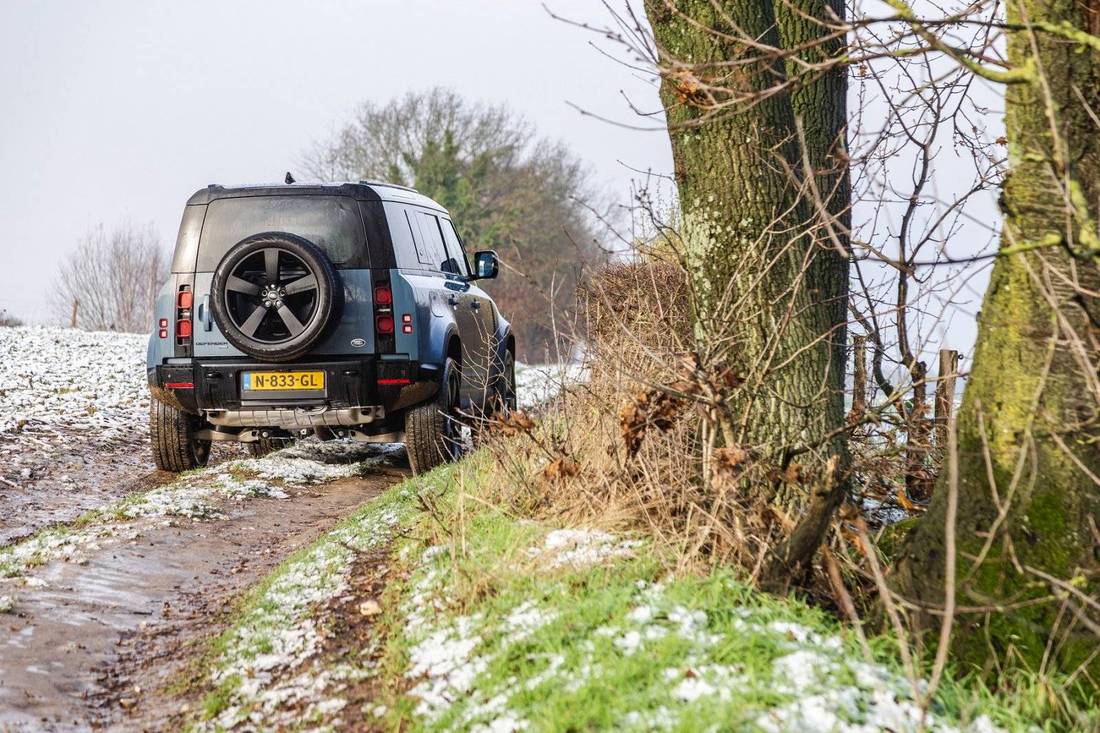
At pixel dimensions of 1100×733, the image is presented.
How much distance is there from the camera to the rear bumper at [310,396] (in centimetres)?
959

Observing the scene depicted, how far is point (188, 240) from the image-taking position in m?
9.77

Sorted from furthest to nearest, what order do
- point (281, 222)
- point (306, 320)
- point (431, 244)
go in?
point (431, 244), point (281, 222), point (306, 320)

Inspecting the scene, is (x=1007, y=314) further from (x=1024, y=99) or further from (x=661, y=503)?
(x=661, y=503)

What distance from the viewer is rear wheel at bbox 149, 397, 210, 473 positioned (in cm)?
1039

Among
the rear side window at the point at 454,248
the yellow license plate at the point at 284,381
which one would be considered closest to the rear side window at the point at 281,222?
the yellow license plate at the point at 284,381

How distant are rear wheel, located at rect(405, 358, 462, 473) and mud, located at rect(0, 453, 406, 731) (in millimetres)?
1269

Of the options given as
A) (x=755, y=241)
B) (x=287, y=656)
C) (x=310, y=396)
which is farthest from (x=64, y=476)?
(x=755, y=241)

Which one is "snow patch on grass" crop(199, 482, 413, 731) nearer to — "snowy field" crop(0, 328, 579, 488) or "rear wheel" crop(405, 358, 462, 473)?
"snowy field" crop(0, 328, 579, 488)

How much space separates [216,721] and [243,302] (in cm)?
530

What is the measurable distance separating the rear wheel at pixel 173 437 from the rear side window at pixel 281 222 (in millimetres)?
1492

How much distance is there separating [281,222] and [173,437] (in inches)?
91.4

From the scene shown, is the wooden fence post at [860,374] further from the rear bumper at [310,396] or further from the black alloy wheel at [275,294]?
the black alloy wheel at [275,294]

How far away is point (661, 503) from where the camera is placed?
561 centimetres

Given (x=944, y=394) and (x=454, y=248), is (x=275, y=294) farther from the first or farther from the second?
(x=944, y=394)
